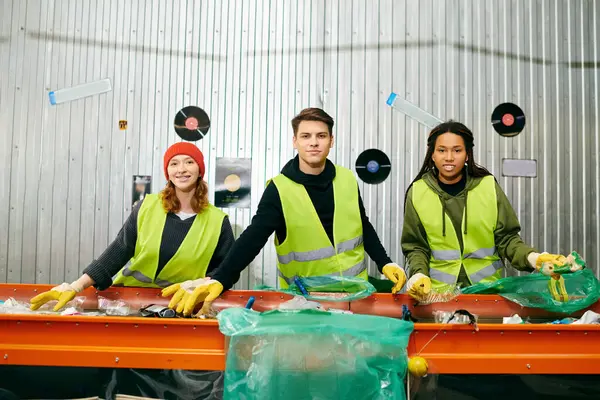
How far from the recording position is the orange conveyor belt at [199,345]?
1.21 meters

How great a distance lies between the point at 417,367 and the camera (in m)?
1.16

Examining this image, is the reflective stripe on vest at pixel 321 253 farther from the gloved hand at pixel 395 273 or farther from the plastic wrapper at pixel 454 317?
the plastic wrapper at pixel 454 317

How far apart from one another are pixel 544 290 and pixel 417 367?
894mm

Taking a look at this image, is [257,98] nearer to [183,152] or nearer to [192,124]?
[192,124]

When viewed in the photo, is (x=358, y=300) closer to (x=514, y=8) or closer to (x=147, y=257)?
(x=147, y=257)

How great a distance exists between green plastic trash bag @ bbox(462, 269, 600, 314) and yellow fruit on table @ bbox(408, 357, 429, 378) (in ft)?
2.39

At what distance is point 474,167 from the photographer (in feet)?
7.36

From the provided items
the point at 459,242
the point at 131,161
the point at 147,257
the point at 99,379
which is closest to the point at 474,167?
the point at 459,242

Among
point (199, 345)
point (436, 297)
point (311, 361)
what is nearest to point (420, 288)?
point (436, 297)

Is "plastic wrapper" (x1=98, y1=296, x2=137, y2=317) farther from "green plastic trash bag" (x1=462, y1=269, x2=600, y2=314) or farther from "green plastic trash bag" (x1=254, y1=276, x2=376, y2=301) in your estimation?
"green plastic trash bag" (x1=462, y1=269, x2=600, y2=314)

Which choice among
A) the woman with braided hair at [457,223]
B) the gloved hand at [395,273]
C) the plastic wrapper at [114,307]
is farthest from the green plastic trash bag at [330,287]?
the plastic wrapper at [114,307]

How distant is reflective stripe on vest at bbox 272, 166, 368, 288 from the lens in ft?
6.60

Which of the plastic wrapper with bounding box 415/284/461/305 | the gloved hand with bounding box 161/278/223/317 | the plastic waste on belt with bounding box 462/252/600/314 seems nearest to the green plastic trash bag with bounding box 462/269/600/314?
the plastic waste on belt with bounding box 462/252/600/314

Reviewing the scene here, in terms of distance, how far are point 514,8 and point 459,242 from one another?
208 cm
